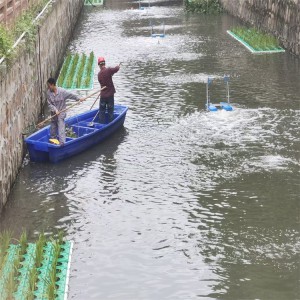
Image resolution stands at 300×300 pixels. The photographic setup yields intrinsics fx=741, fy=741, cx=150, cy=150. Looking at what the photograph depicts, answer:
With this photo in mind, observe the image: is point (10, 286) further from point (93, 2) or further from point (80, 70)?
point (93, 2)

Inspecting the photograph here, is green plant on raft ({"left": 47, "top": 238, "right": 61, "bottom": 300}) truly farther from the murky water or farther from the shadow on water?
the shadow on water

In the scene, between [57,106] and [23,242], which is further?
[57,106]

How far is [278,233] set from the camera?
14562mm

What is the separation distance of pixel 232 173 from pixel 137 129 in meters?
4.83

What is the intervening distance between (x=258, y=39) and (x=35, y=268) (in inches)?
1021

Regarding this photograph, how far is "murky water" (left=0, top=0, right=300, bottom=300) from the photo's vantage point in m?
12.9

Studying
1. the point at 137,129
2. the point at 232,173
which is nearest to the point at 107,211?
the point at 232,173

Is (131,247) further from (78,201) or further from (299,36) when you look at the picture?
(299,36)

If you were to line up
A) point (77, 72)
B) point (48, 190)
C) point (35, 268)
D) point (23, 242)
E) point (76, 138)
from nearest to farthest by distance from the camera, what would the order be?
point (35, 268) < point (23, 242) < point (48, 190) < point (76, 138) < point (77, 72)

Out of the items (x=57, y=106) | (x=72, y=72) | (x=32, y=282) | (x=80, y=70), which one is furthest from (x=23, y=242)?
(x=80, y=70)

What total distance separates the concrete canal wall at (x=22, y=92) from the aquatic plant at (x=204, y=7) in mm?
20405

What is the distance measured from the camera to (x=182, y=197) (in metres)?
16.6

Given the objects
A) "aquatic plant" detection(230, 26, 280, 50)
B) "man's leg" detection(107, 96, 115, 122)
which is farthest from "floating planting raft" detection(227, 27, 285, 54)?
"man's leg" detection(107, 96, 115, 122)

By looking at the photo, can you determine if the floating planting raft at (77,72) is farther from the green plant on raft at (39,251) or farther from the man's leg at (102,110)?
the green plant on raft at (39,251)
